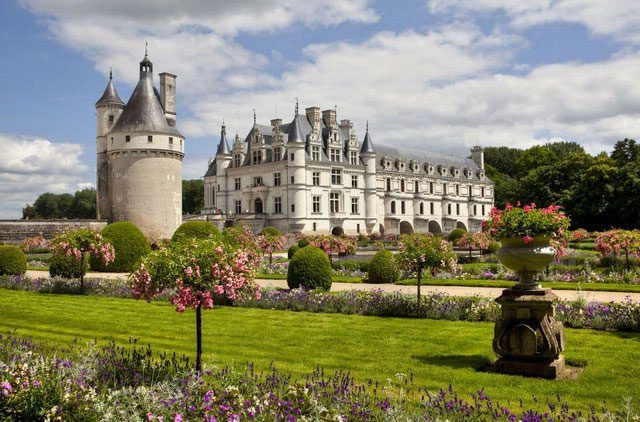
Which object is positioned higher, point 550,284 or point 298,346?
point 550,284

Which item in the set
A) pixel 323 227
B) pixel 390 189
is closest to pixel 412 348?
pixel 323 227

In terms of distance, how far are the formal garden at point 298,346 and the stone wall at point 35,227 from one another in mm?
21041

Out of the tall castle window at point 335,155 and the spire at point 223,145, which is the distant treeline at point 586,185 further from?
the spire at point 223,145

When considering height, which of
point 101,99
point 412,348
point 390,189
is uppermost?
point 101,99

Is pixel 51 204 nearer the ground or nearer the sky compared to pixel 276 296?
nearer the sky

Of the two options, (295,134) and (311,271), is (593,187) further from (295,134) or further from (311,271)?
(311,271)

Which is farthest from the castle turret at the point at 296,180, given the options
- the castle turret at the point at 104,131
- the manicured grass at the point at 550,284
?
the manicured grass at the point at 550,284

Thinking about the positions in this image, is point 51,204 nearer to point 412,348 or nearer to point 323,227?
point 323,227

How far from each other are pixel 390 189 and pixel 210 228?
37843mm

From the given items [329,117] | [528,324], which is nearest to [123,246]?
[528,324]

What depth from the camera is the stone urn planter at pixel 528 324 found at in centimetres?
750

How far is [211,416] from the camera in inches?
187

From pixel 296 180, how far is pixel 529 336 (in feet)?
133

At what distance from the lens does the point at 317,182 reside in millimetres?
49656
